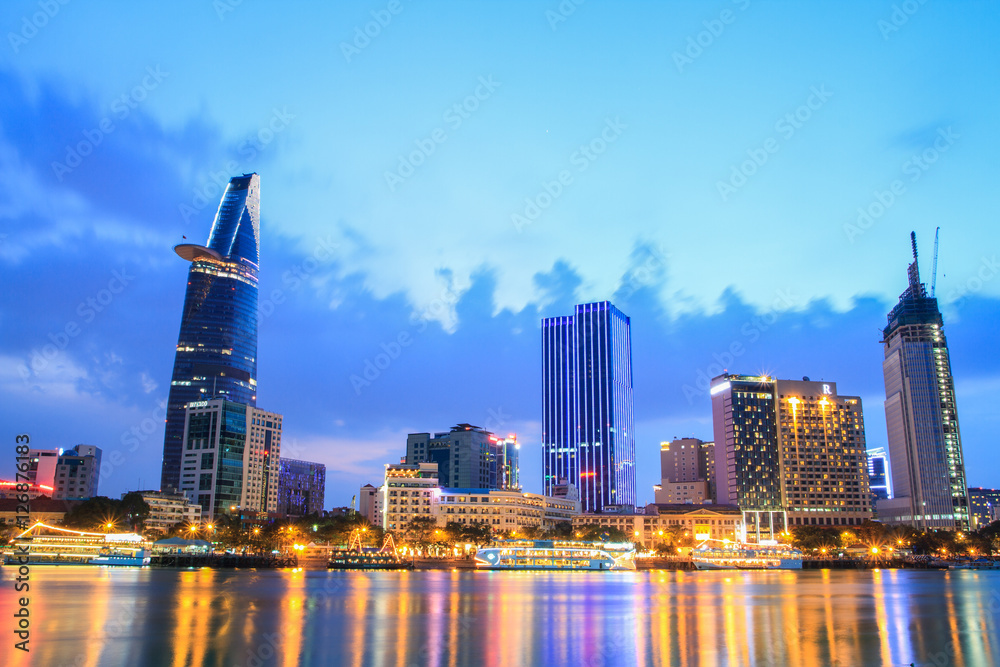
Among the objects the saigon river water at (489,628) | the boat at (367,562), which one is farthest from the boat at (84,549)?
the saigon river water at (489,628)

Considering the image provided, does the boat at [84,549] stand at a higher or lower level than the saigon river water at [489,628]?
higher

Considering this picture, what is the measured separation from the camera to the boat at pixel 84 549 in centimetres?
18388

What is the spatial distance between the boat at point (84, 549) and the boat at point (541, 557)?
80.7m

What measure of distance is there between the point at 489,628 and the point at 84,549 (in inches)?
6299

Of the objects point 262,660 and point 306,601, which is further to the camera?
point 306,601

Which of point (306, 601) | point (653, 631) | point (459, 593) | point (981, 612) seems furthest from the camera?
point (459, 593)

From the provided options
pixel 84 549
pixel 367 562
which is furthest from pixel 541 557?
pixel 84 549

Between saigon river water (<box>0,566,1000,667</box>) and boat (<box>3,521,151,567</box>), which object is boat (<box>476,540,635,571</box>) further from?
saigon river water (<box>0,566,1000,667</box>)

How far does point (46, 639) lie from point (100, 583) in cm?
6674

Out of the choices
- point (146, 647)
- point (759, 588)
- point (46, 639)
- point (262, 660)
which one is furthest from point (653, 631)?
point (759, 588)

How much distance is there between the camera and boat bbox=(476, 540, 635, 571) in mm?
190375

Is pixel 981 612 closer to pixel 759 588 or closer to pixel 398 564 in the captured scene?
pixel 759 588

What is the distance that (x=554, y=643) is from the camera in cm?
5509

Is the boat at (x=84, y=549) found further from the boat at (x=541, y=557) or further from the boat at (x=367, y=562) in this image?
the boat at (x=541, y=557)
